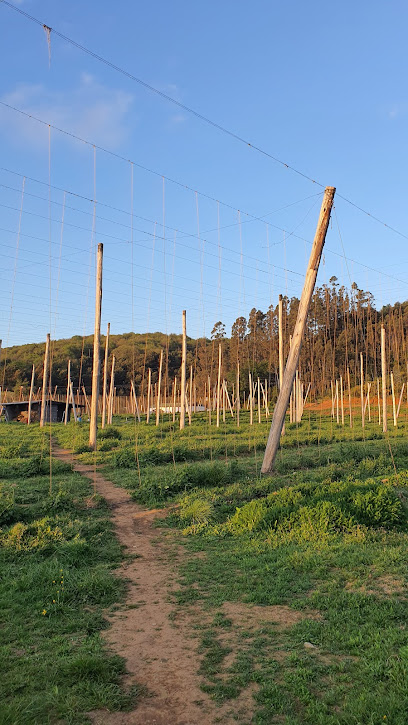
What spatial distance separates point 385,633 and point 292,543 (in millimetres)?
2785

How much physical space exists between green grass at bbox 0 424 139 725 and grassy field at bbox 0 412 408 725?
0.01m

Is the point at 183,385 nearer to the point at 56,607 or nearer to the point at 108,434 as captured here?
the point at 108,434

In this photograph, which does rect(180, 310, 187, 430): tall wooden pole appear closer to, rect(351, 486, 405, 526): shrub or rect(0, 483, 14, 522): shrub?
rect(0, 483, 14, 522): shrub

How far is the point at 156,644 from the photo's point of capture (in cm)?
431

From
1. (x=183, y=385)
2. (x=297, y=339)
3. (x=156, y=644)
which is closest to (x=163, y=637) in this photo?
(x=156, y=644)

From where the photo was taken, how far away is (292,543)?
6879 millimetres

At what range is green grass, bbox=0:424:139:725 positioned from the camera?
3361 millimetres

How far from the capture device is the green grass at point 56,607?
336cm

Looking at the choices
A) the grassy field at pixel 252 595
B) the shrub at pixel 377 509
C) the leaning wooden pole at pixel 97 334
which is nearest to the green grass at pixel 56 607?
the grassy field at pixel 252 595

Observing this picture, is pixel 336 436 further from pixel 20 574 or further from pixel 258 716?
pixel 258 716

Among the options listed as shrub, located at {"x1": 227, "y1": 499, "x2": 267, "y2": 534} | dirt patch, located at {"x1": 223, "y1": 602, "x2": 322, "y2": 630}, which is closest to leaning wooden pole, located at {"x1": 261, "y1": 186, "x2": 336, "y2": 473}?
shrub, located at {"x1": 227, "y1": 499, "x2": 267, "y2": 534}

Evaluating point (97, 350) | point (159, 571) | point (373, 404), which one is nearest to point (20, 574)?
point (159, 571)

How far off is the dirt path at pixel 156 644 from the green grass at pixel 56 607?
0.14 metres

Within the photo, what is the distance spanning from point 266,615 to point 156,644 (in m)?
1.10
